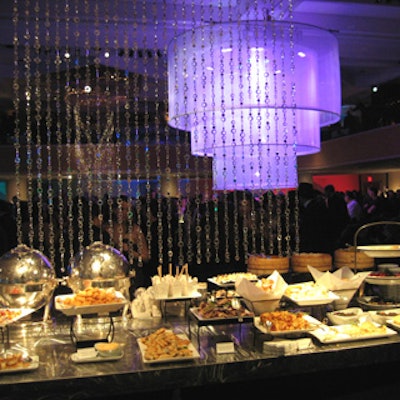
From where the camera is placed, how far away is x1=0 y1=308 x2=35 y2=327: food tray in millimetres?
2387

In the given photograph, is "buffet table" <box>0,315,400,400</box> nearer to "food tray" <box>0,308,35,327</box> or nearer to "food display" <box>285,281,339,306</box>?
"food tray" <box>0,308,35,327</box>

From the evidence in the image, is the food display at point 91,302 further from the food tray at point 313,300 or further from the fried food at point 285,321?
the food tray at point 313,300

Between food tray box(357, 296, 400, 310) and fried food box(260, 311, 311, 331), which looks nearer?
fried food box(260, 311, 311, 331)

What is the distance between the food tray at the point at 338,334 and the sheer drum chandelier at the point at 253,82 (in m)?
1.19

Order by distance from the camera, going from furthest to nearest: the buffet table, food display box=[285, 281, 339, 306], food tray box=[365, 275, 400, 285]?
food tray box=[365, 275, 400, 285], food display box=[285, 281, 339, 306], the buffet table

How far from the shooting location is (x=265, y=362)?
2.27m

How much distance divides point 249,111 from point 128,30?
1.45 m

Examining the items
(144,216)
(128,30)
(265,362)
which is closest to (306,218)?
(144,216)

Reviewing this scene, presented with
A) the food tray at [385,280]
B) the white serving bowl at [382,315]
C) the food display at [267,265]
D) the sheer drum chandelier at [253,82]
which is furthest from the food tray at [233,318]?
the food display at [267,265]

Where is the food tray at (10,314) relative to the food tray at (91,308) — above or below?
below

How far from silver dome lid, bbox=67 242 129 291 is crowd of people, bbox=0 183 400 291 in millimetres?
632

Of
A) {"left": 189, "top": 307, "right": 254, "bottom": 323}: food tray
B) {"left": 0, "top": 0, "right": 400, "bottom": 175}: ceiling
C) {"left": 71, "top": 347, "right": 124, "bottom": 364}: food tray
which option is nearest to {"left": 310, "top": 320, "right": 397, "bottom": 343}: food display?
{"left": 189, "top": 307, "right": 254, "bottom": 323}: food tray

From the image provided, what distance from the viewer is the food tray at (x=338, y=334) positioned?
2428 millimetres

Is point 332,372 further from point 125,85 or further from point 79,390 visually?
point 125,85
